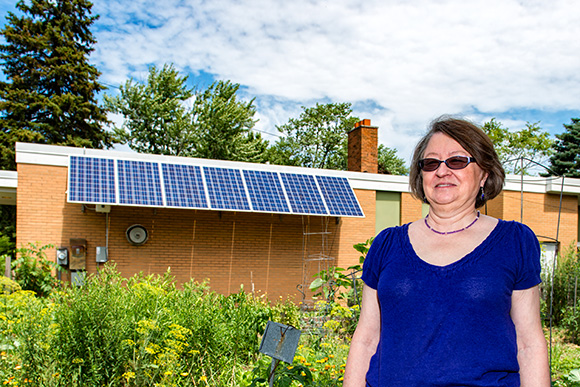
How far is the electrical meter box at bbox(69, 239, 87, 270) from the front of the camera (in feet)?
30.8

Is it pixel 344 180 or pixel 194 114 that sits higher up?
pixel 194 114

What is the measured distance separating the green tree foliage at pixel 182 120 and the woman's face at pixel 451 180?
79.4 ft

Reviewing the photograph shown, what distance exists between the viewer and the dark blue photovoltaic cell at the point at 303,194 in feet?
35.1

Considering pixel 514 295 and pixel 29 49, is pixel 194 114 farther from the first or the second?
pixel 514 295

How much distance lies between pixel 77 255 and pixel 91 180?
1.66 m

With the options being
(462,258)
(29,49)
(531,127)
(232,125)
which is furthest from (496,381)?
(531,127)

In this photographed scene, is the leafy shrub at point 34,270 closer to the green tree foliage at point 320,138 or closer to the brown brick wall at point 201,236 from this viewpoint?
the brown brick wall at point 201,236

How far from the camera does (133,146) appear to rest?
27.0 m

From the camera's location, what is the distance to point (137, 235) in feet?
33.2

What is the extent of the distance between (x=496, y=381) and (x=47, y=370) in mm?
3679

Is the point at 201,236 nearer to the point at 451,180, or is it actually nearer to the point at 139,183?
the point at 139,183

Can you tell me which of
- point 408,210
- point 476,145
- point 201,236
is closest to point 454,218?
point 476,145

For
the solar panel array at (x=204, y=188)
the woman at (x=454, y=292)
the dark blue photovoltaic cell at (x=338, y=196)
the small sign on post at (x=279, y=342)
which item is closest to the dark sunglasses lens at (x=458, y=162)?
the woman at (x=454, y=292)

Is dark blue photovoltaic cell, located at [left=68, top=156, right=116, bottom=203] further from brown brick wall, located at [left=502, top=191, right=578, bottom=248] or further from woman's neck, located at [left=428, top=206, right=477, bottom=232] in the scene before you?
brown brick wall, located at [left=502, top=191, right=578, bottom=248]
